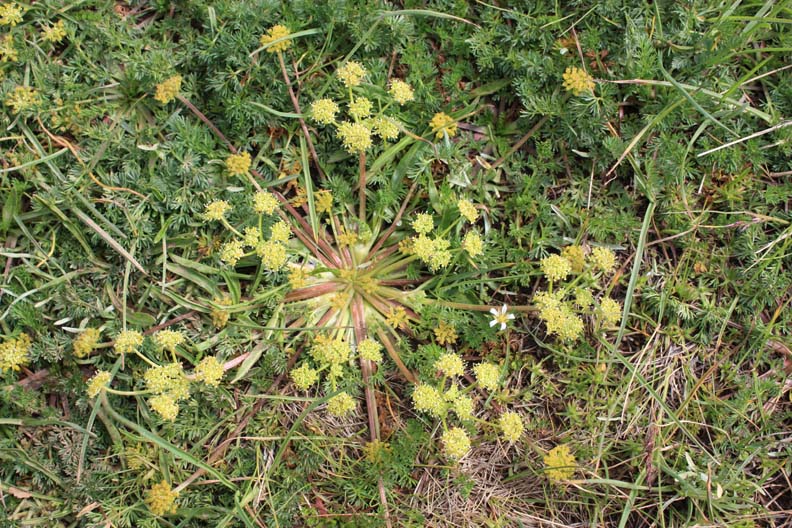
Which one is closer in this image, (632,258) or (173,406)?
(173,406)

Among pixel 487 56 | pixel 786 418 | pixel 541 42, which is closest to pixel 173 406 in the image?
pixel 487 56

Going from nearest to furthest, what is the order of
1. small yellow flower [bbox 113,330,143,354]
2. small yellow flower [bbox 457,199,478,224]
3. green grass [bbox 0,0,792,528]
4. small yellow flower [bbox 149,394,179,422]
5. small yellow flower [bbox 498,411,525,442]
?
small yellow flower [bbox 149,394,179,422]
small yellow flower [bbox 113,330,143,354]
small yellow flower [bbox 498,411,525,442]
small yellow flower [bbox 457,199,478,224]
green grass [bbox 0,0,792,528]

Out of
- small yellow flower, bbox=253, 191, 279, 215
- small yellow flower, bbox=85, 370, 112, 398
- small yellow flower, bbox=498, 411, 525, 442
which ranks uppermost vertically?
small yellow flower, bbox=253, 191, 279, 215

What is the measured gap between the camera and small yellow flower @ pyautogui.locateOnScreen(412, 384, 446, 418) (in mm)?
3459

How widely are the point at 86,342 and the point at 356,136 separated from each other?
1.91m

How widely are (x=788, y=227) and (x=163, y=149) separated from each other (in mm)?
3930

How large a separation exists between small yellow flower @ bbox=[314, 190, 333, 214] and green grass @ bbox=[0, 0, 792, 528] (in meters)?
0.09

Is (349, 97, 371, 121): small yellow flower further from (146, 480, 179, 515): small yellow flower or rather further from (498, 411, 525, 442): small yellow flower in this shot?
(146, 480, 179, 515): small yellow flower

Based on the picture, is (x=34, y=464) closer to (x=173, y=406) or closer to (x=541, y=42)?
(x=173, y=406)

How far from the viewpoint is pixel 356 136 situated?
3.51 m

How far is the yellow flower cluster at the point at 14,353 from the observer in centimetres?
350

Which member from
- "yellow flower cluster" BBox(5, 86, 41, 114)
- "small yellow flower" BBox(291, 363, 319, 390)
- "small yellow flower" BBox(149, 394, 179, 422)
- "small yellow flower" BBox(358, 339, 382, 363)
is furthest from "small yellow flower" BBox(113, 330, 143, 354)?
"yellow flower cluster" BBox(5, 86, 41, 114)

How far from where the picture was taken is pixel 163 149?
377 cm

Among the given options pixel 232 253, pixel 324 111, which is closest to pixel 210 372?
pixel 232 253
